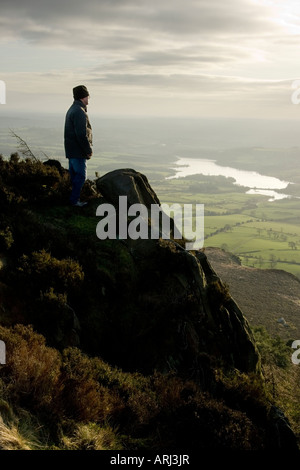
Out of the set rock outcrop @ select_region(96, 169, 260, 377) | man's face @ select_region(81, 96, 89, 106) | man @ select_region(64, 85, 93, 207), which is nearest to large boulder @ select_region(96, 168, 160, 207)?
man @ select_region(64, 85, 93, 207)

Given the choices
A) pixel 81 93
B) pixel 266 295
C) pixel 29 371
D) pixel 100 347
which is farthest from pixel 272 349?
pixel 29 371

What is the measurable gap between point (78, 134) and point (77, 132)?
0.19 feet

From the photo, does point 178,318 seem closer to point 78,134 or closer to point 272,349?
point 78,134

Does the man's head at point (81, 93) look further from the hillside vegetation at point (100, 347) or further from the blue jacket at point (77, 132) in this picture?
the hillside vegetation at point (100, 347)

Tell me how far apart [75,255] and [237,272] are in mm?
32212

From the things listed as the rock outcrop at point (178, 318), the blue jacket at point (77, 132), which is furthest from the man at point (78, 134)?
the rock outcrop at point (178, 318)

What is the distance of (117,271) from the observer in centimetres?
942

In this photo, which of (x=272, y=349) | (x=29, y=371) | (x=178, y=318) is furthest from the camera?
(x=272, y=349)

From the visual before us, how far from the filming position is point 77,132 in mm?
9742

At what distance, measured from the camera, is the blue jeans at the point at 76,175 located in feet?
33.2

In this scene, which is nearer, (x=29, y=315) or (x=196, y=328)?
(x=29, y=315)

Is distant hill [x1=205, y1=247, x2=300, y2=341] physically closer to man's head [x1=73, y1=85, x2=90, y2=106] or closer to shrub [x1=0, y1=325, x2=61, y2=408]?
man's head [x1=73, y1=85, x2=90, y2=106]

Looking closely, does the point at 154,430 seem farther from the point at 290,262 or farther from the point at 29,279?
the point at 290,262
